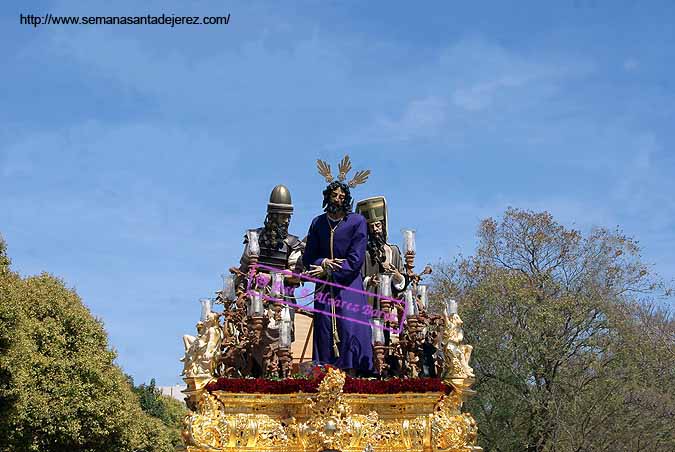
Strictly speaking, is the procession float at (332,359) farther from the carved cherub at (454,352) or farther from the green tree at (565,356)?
the green tree at (565,356)

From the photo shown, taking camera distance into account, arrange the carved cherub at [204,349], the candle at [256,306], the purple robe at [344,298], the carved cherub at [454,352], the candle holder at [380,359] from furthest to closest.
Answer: the purple robe at [344,298], the candle at [256,306], the candle holder at [380,359], the carved cherub at [454,352], the carved cherub at [204,349]

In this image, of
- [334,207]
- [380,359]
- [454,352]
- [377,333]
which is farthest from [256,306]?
[454,352]

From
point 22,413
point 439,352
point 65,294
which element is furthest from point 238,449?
point 65,294

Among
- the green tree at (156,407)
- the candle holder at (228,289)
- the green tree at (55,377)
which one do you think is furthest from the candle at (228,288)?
the green tree at (156,407)

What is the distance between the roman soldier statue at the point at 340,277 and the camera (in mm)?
15070

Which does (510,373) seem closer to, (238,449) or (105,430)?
(105,430)

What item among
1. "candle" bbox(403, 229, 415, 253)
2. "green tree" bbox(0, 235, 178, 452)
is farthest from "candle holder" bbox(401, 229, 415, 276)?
"green tree" bbox(0, 235, 178, 452)

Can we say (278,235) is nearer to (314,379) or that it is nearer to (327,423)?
(314,379)

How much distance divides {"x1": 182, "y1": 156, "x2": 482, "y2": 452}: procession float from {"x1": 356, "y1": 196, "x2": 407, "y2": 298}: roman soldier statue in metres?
0.04

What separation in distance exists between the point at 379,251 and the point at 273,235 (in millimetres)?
2096

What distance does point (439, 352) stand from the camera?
48.8ft

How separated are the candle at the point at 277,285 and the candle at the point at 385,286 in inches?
64.2

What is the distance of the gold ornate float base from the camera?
44.7 ft

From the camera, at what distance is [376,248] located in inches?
705
